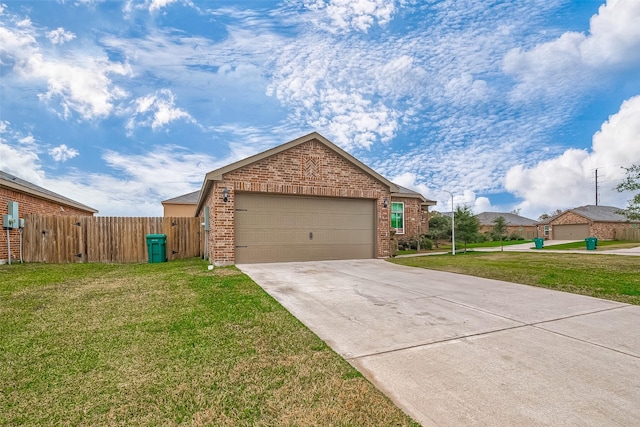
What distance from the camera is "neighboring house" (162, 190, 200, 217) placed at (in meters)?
22.0

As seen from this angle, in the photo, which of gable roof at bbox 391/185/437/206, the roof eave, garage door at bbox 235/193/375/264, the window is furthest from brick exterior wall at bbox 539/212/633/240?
the roof eave

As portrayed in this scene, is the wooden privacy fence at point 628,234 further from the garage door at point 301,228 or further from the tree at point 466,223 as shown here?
the garage door at point 301,228

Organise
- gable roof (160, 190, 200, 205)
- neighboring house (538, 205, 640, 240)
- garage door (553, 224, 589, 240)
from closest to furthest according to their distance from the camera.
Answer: gable roof (160, 190, 200, 205), neighboring house (538, 205, 640, 240), garage door (553, 224, 589, 240)

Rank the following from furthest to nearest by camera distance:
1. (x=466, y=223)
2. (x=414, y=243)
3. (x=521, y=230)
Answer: (x=521, y=230) → (x=414, y=243) → (x=466, y=223)

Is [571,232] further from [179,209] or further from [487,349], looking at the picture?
[487,349]

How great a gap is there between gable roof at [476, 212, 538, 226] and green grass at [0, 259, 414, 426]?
4608cm

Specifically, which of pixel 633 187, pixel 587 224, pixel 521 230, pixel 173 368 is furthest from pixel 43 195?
pixel 521 230

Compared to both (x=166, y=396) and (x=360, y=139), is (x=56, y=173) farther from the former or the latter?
(x=166, y=396)

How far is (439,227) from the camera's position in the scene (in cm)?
1950

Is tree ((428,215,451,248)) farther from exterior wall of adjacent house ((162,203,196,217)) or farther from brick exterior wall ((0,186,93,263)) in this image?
brick exterior wall ((0,186,93,263))

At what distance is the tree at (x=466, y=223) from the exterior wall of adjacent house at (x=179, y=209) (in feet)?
57.6

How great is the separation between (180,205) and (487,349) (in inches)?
894

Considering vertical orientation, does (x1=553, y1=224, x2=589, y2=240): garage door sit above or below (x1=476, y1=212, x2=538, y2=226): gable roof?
below

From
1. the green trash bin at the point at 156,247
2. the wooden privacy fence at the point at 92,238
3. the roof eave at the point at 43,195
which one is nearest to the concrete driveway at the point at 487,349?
the green trash bin at the point at 156,247
